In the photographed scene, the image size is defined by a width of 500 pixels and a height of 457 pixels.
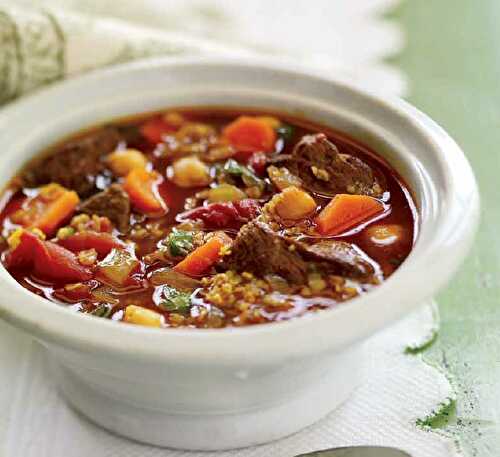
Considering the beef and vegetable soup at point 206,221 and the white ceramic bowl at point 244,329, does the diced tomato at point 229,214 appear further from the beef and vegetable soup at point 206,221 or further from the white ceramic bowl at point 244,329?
the white ceramic bowl at point 244,329

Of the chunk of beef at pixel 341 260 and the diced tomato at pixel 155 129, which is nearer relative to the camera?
the chunk of beef at pixel 341 260

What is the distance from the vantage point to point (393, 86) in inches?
189

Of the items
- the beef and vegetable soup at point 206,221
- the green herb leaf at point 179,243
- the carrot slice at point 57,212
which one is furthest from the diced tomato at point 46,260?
the green herb leaf at point 179,243

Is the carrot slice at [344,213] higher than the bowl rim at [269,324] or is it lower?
lower

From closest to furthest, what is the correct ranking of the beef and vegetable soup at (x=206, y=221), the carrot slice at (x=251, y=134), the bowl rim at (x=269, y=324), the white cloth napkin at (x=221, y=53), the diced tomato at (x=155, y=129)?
the bowl rim at (x=269, y=324) → the beef and vegetable soup at (x=206, y=221) → the white cloth napkin at (x=221, y=53) → the carrot slice at (x=251, y=134) → the diced tomato at (x=155, y=129)

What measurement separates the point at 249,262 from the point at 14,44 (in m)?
1.82

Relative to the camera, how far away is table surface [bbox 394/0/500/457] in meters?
3.18

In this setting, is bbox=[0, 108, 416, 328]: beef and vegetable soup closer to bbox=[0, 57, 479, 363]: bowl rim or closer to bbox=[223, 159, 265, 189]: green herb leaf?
bbox=[223, 159, 265, 189]: green herb leaf

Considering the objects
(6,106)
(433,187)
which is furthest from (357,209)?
(6,106)

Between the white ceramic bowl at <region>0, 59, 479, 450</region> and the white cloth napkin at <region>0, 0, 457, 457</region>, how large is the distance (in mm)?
91

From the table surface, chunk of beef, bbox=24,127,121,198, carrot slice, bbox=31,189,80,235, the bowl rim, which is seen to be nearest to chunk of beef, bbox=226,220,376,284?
the bowl rim

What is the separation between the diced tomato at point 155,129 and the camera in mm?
3932

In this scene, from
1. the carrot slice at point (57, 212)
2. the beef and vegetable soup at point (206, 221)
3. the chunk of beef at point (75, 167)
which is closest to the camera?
the beef and vegetable soup at point (206, 221)

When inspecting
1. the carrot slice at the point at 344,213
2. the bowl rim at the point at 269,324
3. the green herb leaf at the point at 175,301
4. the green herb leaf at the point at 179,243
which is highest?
the bowl rim at the point at 269,324
